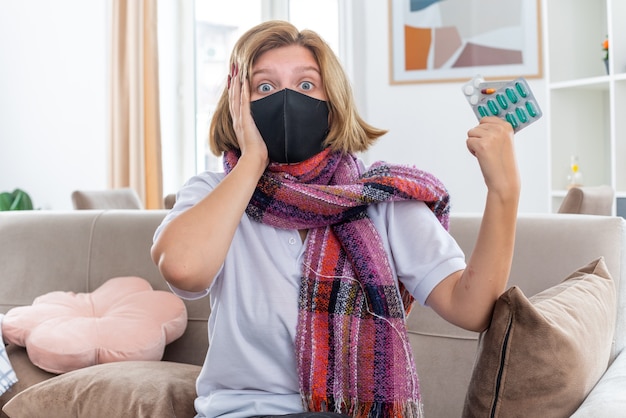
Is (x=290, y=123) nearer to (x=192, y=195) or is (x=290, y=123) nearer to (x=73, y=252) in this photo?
(x=192, y=195)

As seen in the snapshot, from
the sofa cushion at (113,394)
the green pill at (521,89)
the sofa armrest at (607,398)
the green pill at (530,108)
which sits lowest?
the sofa cushion at (113,394)

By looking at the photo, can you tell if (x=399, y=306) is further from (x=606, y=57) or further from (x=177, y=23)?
(x=177, y=23)

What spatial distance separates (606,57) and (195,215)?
2.62 metres

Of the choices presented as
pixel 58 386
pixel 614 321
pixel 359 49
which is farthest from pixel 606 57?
pixel 58 386

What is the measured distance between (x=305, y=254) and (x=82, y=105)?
365cm

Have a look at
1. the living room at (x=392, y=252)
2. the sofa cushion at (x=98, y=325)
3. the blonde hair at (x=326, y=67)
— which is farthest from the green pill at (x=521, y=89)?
the sofa cushion at (x=98, y=325)

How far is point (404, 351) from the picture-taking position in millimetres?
1352

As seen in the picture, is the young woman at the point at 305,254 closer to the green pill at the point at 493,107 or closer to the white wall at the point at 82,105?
the green pill at the point at 493,107

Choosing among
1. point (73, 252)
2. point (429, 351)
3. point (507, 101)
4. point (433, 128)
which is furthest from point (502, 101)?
point (433, 128)

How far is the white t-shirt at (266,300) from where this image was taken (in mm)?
1316

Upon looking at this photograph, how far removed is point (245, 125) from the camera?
54.3 inches

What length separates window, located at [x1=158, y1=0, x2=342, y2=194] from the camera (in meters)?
4.93

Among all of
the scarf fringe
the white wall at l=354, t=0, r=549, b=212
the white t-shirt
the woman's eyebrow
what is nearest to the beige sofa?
the scarf fringe

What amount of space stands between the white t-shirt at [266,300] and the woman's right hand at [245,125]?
125 mm
